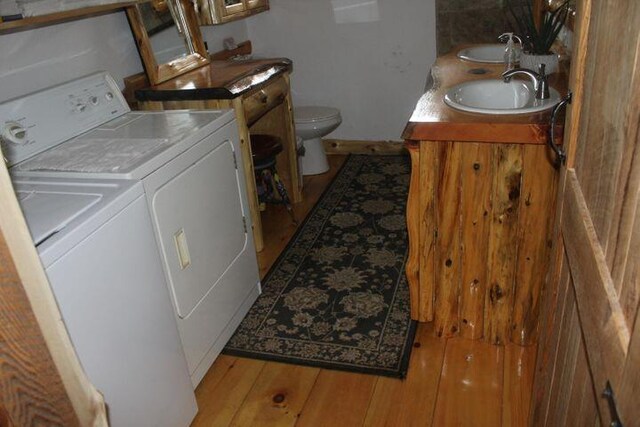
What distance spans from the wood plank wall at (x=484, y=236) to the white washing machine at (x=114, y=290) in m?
0.95

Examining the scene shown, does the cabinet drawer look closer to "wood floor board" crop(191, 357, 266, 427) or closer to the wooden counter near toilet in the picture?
the wooden counter near toilet

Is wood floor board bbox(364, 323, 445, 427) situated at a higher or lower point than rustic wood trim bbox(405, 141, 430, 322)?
lower

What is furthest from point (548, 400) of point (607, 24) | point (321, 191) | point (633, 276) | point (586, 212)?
point (321, 191)

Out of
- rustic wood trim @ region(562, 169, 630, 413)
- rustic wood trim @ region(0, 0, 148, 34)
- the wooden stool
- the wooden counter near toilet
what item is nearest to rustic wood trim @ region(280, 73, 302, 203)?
the wooden counter near toilet

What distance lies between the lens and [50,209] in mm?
1386

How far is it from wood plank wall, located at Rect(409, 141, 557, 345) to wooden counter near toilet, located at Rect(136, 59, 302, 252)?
3.19 ft

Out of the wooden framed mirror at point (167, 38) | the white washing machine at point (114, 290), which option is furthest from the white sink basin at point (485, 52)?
the white washing machine at point (114, 290)

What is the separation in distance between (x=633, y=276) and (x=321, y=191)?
2875 mm

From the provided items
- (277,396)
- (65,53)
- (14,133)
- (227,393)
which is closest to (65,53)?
(65,53)

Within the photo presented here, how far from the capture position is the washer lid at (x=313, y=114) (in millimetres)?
3461

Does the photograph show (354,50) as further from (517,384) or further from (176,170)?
(517,384)

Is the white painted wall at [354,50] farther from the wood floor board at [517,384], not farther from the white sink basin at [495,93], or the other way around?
the wood floor board at [517,384]

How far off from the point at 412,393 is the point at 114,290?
3.47 feet

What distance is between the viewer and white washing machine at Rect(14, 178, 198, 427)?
4.03ft
